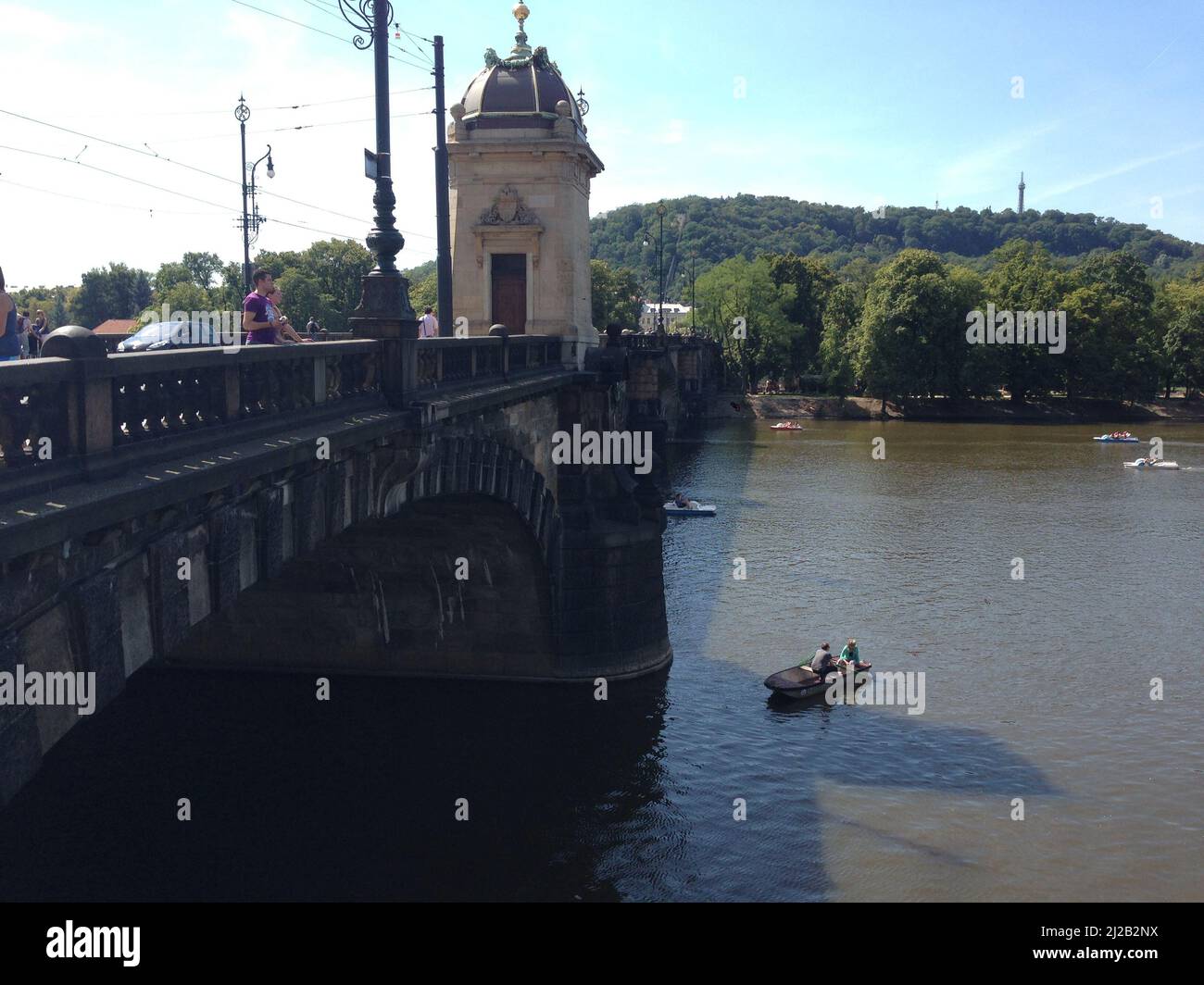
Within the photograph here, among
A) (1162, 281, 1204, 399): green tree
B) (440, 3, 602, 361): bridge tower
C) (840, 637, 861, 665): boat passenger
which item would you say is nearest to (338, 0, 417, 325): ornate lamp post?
(440, 3, 602, 361): bridge tower

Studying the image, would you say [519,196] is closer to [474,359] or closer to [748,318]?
[474,359]

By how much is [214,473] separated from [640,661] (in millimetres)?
16045

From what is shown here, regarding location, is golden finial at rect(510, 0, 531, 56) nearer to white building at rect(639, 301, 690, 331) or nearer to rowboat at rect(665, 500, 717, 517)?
rowboat at rect(665, 500, 717, 517)

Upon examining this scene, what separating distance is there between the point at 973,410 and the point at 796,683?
70.7 m

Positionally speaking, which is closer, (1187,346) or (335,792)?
(335,792)

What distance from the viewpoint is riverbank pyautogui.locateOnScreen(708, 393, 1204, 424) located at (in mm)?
86562

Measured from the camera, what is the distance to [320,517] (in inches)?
432

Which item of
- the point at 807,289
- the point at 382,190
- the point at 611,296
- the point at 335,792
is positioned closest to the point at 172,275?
the point at 611,296

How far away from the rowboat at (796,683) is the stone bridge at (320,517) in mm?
2672

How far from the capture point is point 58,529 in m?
6.42

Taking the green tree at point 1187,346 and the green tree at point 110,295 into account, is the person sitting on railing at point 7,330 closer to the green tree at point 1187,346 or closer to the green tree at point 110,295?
the green tree at point 110,295

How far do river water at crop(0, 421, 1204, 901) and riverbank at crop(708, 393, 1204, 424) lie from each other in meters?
57.6

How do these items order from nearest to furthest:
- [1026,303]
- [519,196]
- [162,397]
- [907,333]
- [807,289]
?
[162,397] < [519,196] < [907,333] < [1026,303] < [807,289]
